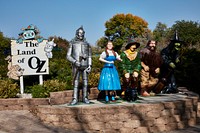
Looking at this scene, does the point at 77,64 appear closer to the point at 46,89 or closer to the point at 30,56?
the point at 46,89

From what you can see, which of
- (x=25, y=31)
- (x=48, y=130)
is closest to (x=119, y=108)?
(x=48, y=130)

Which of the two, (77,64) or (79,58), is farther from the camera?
(79,58)

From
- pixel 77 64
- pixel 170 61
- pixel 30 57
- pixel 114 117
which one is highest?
pixel 30 57

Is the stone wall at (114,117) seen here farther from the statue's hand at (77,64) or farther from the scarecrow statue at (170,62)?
the scarecrow statue at (170,62)

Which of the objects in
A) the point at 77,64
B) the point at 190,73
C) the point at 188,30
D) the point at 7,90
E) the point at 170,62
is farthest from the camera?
the point at 188,30

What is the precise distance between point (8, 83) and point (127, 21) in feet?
124

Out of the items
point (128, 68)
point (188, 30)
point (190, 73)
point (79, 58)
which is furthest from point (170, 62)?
point (188, 30)

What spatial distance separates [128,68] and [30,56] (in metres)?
3.45

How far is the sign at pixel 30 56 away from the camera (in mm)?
8469

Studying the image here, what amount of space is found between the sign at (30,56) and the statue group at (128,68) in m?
2.22

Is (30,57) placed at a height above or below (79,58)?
above

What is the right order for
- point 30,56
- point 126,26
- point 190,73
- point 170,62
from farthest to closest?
point 126,26 → point 190,73 → point 30,56 → point 170,62

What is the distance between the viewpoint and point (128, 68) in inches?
279

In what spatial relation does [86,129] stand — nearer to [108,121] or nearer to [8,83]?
[108,121]
